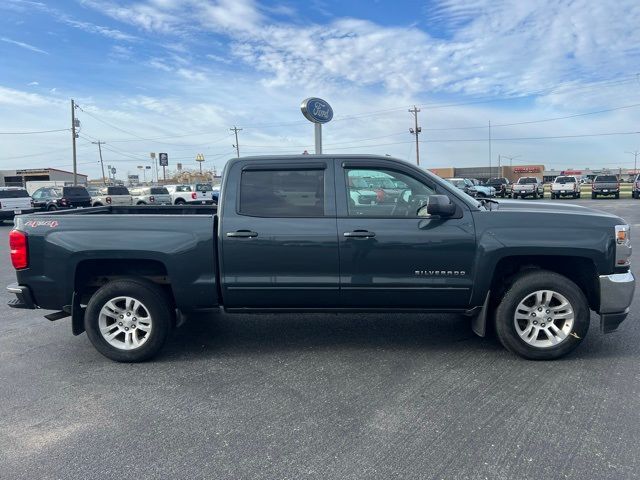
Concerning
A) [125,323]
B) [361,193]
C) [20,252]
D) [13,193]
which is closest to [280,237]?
[361,193]

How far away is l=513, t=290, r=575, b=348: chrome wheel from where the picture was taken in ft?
13.9

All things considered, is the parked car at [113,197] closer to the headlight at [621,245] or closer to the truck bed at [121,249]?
the truck bed at [121,249]

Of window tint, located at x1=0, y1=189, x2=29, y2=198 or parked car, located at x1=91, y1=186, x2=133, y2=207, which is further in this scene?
parked car, located at x1=91, y1=186, x2=133, y2=207

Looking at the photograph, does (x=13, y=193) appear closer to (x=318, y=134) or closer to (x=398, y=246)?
(x=318, y=134)

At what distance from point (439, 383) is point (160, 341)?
8.12 ft

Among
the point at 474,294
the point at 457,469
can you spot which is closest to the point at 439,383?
the point at 474,294

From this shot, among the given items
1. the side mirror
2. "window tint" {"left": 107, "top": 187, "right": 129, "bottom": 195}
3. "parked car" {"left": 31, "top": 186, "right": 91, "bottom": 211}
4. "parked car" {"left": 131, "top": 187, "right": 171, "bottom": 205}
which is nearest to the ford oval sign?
the side mirror

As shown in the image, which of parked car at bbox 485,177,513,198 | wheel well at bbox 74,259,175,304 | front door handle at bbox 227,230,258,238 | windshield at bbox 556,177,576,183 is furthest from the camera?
parked car at bbox 485,177,513,198

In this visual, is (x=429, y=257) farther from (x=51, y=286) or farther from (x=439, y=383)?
(x=51, y=286)

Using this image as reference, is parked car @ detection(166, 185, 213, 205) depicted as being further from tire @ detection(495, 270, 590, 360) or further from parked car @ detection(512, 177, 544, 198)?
tire @ detection(495, 270, 590, 360)

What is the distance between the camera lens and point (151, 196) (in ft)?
102

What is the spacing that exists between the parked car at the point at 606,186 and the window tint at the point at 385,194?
34.3m

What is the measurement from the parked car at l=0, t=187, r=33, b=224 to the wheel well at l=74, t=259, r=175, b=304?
1972 centimetres

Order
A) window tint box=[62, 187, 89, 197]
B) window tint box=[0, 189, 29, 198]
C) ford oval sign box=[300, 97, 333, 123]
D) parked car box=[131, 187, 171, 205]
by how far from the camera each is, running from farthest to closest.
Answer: parked car box=[131, 187, 171, 205] < window tint box=[62, 187, 89, 197] < window tint box=[0, 189, 29, 198] < ford oval sign box=[300, 97, 333, 123]
